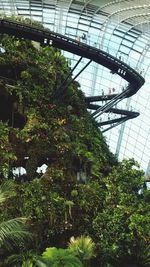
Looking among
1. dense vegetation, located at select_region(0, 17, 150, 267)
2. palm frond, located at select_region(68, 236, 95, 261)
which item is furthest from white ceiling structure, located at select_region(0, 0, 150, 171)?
palm frond, located at select_region(68, 236, 95, 261)

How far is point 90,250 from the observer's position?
18.0m

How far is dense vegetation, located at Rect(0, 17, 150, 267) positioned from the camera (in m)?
21.5

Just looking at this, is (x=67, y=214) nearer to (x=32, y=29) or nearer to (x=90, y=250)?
(x=90, y=250)

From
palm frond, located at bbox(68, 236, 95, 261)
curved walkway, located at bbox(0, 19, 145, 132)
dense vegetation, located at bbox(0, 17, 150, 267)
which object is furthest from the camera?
curved walkway, located at bbox(0, 19, 145, 132)

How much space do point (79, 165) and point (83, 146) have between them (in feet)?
3.64

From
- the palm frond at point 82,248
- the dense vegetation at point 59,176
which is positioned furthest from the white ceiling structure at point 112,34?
the palm frond at point 82,248

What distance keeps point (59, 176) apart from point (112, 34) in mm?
27068

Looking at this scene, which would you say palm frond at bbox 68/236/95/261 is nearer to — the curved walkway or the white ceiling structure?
the curved walkway

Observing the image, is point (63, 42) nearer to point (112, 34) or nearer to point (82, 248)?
point (82, 248)

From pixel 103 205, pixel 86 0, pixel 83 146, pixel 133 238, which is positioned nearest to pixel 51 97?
pixel 83 146

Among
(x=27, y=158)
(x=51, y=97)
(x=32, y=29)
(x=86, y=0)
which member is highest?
(x=86, y=0)

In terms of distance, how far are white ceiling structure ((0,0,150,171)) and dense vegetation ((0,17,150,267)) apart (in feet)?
50.6

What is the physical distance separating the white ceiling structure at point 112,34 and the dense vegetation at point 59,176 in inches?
608

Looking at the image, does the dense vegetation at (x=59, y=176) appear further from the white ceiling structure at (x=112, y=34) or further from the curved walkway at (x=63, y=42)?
the white ceiling structure at (x=112, y=34)
